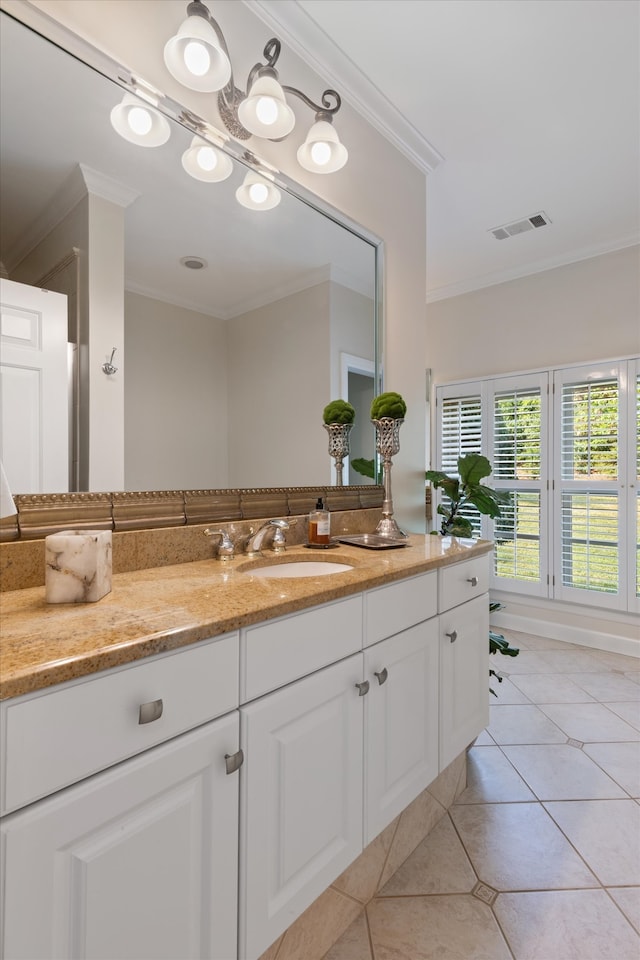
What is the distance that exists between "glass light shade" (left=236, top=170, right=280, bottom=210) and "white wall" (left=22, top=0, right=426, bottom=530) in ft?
0.30

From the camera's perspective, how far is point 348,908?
126 cm

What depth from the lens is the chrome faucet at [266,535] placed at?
1440mm

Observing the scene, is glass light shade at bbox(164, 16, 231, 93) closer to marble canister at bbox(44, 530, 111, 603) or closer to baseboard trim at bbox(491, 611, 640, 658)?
marble canister at bbox(44, 530, 111, 603)

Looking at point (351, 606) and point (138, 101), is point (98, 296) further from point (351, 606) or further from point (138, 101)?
point (351, 606)

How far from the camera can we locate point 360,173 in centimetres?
200

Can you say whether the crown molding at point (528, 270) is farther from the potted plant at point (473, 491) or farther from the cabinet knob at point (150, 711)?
the cabinet knob at point (150, 711)

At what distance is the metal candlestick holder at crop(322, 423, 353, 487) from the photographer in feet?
6.28

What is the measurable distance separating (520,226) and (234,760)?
11.0ft

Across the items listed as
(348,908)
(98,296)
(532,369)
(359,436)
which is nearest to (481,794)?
(348,908)

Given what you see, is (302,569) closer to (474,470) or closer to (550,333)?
(474,470)

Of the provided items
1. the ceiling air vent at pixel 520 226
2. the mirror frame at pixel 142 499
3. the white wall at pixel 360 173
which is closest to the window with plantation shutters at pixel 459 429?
the ceiling air vent at pixel 520 226

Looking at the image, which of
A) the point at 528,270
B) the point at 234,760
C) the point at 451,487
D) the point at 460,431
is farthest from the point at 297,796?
the point at 528,270

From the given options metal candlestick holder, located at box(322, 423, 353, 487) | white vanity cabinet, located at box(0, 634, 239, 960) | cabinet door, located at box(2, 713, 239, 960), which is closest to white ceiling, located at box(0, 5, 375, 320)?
metal candlestick holder, located at box(322, 423, 353, 487)

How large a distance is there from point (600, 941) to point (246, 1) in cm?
289
